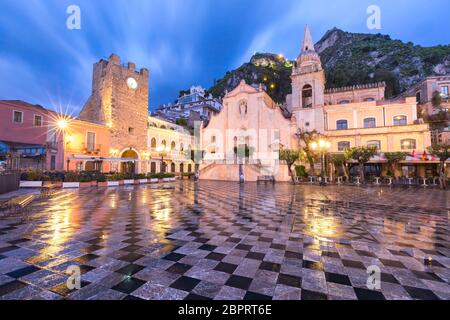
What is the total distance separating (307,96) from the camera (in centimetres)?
2902

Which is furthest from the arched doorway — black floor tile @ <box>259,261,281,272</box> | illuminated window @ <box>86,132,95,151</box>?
black floor tile @ <box>259,261,281,272</box>

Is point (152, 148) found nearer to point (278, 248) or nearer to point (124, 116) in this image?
point (124, 116)

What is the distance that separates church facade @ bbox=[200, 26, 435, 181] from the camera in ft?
75.8

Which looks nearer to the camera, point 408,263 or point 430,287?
point 430,287

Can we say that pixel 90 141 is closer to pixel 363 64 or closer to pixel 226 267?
pixel 226 267

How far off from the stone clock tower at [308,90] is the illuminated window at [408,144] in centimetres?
846

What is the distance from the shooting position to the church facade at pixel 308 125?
23109mm

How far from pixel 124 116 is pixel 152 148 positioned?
5937 mm

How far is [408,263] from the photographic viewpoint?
3.30 meters

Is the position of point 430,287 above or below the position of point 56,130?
below

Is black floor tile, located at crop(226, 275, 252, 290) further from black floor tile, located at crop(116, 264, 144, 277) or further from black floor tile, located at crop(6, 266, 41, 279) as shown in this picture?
Answer: black floor tile, located at crop(6, 266, 41, 279)

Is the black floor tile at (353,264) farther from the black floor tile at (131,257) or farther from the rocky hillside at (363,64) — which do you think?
the rocky hillside at (363,64)

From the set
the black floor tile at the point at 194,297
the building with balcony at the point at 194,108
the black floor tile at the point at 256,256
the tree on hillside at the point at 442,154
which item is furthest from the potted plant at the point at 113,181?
the building with balcony at the point at 194,108
